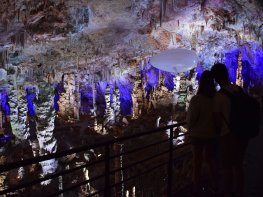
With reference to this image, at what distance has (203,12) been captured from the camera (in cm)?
930

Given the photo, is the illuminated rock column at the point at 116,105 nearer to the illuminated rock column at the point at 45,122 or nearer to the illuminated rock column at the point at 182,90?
the illuminated rock column at the point at 182,90

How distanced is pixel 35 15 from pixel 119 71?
8.88 meters

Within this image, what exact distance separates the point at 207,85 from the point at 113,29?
311 inches

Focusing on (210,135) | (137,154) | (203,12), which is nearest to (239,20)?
(203,12)

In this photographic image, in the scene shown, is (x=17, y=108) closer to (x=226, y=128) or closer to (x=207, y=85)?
(x=207, y=85)

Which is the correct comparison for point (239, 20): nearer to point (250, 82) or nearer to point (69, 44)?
point (69, 44)

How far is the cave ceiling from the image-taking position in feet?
25.7

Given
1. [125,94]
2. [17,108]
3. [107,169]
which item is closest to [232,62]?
[125,94]

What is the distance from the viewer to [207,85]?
3.04m

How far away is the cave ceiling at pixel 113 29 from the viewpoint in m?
7.82

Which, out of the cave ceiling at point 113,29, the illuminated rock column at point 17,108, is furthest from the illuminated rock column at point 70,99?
the illuminated rock column at point 17,108

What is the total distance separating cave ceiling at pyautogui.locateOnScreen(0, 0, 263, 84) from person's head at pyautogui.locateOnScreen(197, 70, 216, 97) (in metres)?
5.30

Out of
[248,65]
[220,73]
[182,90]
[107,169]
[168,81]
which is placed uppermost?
[220,73]

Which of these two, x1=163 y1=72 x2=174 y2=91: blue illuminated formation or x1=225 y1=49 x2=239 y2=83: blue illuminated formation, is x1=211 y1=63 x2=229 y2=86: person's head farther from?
x1=163 y1=72 x2=174 y2=91: blue illuminated formation
